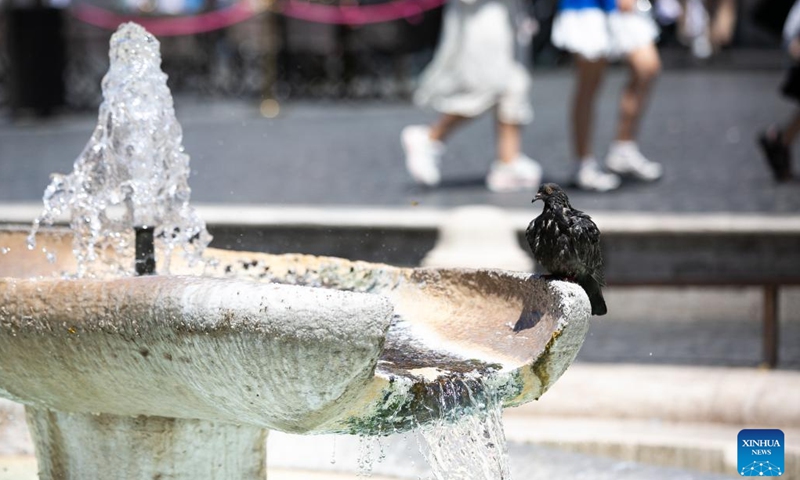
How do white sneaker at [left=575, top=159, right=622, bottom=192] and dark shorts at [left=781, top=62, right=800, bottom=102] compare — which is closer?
white sneaker at [left=575, top=159, right=622, bottom=192]

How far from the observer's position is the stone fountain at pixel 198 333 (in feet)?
7.15

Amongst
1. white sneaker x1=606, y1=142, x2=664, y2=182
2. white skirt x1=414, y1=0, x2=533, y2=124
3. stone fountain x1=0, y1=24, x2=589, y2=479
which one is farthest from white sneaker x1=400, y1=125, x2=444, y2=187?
stone fountain x1=0, y1=24, x2=589, y2=479

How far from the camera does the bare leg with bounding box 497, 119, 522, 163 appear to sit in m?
7.21

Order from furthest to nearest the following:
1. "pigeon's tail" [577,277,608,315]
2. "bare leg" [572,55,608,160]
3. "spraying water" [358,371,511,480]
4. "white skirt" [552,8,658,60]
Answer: "bare leg" [572,55,608,160], "white skirt" [552,8,658,60], "pigeon's tail" [577,277,608,315], "spraying water" [358,371,511,480]

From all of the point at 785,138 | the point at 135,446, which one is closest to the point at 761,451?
the point at 135,446

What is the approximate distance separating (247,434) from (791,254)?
3261mm

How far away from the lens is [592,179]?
720 cm

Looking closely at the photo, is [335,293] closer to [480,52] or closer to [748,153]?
[480,52]

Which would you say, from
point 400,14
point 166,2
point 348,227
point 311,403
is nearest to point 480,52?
point 348,227

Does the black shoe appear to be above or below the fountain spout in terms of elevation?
below

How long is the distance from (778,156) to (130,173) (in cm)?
Answer: 484

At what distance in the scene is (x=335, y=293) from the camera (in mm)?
A: 2154

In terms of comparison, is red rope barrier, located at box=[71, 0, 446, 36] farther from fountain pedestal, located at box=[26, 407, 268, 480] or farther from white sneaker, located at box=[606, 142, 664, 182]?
fountain pedestal, located at box=[26, 407, 268, 480]

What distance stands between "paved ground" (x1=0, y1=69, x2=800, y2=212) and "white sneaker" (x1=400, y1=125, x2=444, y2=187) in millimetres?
111
